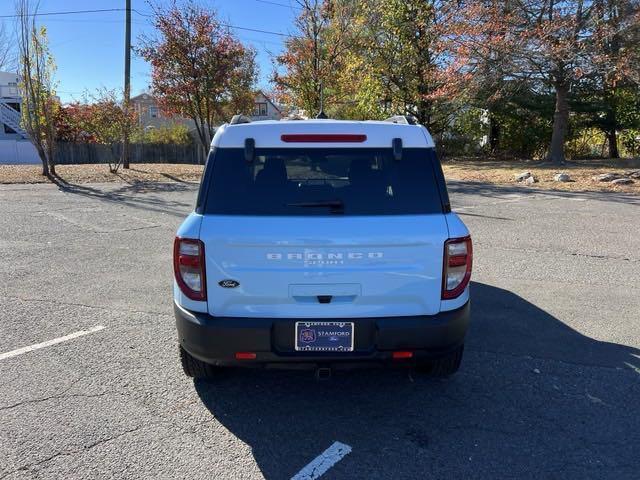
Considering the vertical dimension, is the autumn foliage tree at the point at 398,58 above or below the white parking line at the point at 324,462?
above

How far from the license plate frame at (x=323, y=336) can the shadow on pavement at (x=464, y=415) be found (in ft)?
1.79

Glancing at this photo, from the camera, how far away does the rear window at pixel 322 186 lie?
2967 mm

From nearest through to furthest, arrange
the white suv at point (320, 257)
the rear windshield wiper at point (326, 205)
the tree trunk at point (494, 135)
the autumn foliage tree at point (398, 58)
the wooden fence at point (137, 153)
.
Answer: the white suv at point (320, 257) → the rear windshield wiper at point (326, 205) → the autumn foliage tree at point (398, 58) → the tree trunk at point (494, 135) → the wooden fence at point (137, 153)

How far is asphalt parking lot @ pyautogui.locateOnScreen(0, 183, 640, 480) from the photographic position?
272 cm

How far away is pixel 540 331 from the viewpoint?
14.8ft

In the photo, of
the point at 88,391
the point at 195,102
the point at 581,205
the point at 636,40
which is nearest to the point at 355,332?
the point at 88,391

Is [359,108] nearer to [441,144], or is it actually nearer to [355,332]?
[441,144]

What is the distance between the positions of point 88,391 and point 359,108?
2235cm

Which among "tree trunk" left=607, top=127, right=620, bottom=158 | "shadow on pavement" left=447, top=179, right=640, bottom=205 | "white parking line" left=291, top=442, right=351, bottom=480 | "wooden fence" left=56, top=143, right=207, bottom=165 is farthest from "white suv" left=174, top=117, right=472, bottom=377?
"wooden fence" left=56, top=143, right=207, bottom=165

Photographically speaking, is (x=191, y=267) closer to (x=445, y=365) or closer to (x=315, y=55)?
(x=445, y=365)

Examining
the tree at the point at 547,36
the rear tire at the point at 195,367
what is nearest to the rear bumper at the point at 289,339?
the rear tire at the point at 195,367

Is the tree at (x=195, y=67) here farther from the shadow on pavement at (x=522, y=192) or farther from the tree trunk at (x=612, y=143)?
the tree trunk at (x=612, y=143)

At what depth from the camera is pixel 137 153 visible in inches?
1215

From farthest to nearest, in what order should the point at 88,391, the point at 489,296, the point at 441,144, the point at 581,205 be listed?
1. the point at 441,144
2. the point at 581,205
3. the point at 489,296
4. the point at 88,391
